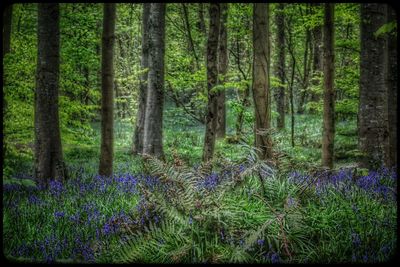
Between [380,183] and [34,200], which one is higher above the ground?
[380,183]

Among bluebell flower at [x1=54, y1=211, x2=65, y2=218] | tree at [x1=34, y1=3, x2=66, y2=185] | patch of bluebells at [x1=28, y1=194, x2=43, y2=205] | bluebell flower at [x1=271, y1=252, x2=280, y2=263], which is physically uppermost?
tree at [x1=34, y1=3, x2=66, y2=185]

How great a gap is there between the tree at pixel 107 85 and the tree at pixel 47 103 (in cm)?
113

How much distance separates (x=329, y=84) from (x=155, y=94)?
553 cm

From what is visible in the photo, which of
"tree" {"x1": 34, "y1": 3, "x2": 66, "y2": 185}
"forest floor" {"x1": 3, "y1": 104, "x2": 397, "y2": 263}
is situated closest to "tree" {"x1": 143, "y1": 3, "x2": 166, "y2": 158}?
"tree" {"x1": 34, "y1": 3, "x2": 66, "y2": 185}

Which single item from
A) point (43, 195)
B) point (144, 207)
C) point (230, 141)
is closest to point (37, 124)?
point (43, 195)

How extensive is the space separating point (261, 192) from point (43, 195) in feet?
13.9

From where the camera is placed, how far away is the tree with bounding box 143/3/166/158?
12.0 m

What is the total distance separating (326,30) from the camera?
336 inches

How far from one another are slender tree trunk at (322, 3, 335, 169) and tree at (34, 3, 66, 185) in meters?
6.07

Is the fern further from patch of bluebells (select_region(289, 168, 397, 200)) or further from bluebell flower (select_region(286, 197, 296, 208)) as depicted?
patch of bluebells (select_region(289, 168, 397, 200))

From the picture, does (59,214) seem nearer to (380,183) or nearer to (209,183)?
(209,183)

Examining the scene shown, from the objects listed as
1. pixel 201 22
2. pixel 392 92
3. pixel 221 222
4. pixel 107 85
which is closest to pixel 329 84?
pixel 392 92

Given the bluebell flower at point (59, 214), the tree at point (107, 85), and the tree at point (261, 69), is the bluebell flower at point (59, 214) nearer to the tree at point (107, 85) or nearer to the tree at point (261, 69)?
the tree at point (107, 85)

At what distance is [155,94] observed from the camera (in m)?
12.0
